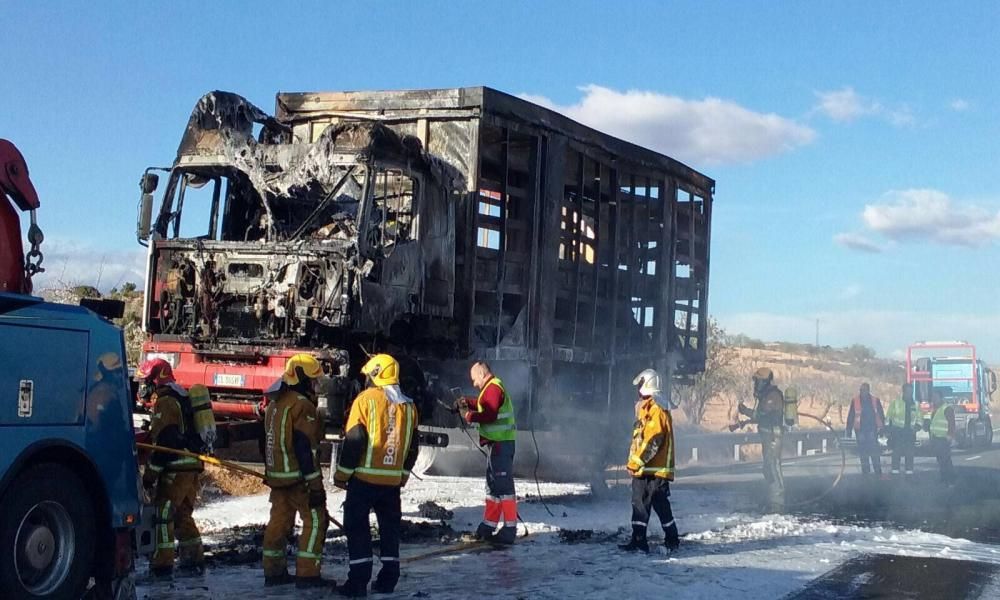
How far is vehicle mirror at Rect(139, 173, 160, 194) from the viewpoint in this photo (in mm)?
10312

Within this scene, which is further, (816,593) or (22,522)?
(816,593)

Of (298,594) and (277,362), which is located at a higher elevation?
(277,362)

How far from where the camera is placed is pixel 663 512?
926cm

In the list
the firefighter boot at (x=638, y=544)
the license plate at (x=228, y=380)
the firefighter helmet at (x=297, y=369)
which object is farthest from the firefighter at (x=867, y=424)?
the firefighter helmet at (x=297, y=369)

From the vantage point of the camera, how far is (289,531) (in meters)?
7.28

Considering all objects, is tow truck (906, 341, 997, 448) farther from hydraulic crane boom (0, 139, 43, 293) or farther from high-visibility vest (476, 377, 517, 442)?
hydraulic crane boom (0, 139, 43, 293)

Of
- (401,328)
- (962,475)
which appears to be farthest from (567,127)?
(962,475)

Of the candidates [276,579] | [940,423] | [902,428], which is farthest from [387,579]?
[940,423]

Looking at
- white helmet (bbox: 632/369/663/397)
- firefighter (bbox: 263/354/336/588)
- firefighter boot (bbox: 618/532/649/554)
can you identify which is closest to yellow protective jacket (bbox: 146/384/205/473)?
firefighter (bbox: 263/354/336/588)

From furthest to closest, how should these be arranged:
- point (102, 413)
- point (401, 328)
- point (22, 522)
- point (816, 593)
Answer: point (401, 328)
point (816, 593)
point (102, 413)
point (22, 522)

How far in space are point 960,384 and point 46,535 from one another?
3074 centimetres

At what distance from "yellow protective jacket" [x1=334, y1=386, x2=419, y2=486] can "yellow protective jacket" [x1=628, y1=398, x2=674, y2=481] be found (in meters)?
2.75

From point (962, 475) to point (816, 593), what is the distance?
46.8ft

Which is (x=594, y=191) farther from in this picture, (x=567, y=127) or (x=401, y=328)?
(x=401, y=328)
